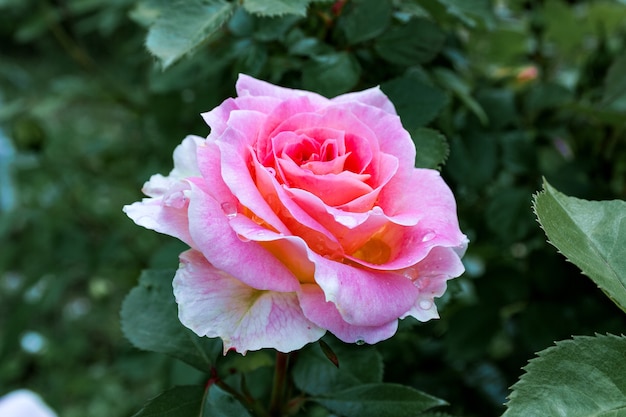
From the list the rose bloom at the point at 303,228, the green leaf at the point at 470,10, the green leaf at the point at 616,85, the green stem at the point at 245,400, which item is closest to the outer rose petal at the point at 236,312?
the rose bloom at the point at 303,228

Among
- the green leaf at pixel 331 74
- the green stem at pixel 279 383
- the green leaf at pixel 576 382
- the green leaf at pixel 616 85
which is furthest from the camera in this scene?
the green leaf at pixel 616 85

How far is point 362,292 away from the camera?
13.4 inches

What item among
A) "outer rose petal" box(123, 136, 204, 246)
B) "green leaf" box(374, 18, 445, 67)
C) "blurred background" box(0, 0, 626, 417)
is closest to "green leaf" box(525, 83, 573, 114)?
"blurred background" box(0, 0, 626, 417)

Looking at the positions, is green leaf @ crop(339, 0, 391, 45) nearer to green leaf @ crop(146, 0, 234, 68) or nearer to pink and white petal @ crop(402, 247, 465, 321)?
green leaf @ crop(146, 0, 234, 68)

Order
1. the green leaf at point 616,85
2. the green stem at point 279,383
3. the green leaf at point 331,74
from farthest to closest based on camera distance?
the green leaf at point 616,85
the green leaf at point 331,74
the green stem at point 279,383

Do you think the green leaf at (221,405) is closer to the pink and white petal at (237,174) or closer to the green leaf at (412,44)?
the pink and white petal at (237,174)

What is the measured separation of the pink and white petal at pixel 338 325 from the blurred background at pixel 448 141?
160mm

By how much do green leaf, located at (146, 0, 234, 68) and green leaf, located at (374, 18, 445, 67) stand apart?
0.48 ft

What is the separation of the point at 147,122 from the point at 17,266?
1.42ft

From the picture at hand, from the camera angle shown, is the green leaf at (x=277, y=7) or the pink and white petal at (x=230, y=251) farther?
the green leaf at (x=277, y=7)

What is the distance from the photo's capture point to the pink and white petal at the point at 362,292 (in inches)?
13.0

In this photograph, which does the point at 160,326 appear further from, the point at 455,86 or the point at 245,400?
the point at 455,86

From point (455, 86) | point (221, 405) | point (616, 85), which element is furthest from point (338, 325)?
→ point (616, 85)

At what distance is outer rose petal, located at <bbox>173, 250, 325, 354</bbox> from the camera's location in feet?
1.13
